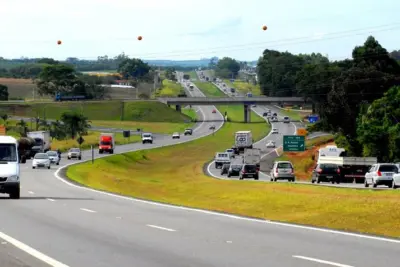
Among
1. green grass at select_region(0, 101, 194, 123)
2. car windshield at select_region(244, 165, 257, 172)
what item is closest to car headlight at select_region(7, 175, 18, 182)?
car windshield at select_region(244, 165, 257, 172)

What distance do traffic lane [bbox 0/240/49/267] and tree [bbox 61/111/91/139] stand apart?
129923 mm

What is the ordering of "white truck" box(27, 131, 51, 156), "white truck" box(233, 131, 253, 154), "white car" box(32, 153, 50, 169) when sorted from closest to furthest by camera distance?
"white car" box(32, 153, 50, 169) < "white truck" box(27, 131, 51, 156) < "white truck" box(233, 131, 253, 154)

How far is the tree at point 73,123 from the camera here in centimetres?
14738

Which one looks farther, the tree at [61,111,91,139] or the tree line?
the tree at [61,111,91,139]

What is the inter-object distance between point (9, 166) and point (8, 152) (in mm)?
648

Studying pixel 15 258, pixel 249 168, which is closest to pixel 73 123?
pixel 249 168

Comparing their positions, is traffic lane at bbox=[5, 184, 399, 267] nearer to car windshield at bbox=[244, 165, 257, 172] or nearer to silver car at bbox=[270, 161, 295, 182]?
silver car at bbox=[270, 161, 295, 182]

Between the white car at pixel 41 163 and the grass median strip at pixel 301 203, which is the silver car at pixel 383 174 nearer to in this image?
the grass median strip at pixel 301 203

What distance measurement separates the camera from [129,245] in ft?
60.0

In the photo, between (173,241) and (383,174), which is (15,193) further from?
(383,174)

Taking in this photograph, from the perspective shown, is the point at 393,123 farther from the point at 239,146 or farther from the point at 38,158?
the point at 239,146

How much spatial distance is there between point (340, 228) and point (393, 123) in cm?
6235

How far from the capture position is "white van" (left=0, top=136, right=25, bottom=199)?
3378 cm

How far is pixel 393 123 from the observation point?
82.9 m
